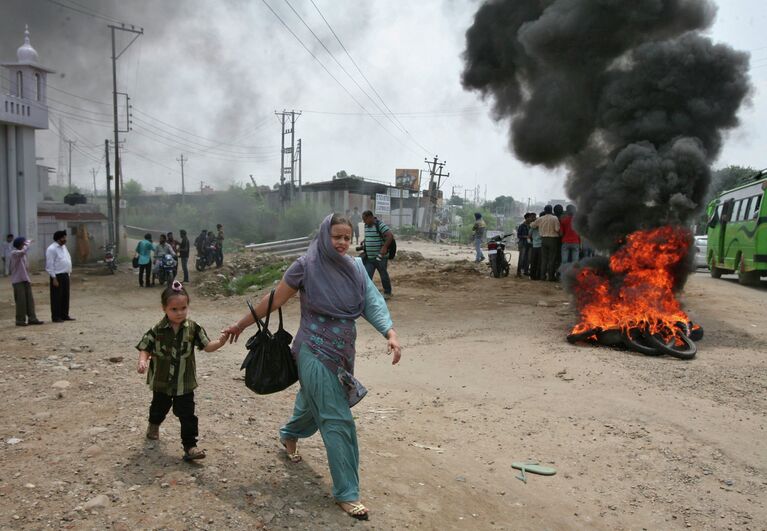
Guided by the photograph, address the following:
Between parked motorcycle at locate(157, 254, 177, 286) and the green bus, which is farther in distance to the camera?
parked motorcycle at locate(157, 254, 177, 286)

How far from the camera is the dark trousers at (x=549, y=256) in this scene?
1310 cm

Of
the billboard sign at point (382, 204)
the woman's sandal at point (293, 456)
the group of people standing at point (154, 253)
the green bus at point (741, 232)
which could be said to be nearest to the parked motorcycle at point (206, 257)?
the group of people standing at point (154, 253)

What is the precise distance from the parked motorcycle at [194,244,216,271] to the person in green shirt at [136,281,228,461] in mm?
17133

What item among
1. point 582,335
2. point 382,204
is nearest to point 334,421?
point 582,335

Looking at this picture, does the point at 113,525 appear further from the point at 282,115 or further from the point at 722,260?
the point at 282,115

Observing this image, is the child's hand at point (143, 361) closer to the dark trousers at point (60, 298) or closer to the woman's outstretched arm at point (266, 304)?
the woman's outstretched arm at point (266, 304)

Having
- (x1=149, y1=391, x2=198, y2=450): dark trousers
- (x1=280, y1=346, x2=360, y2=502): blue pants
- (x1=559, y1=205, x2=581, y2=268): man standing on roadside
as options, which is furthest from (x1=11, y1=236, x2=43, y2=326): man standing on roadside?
(x1=559, y1=205, x2=581, y2=268): man standing on roadside

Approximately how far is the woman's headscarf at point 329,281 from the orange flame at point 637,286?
486cm

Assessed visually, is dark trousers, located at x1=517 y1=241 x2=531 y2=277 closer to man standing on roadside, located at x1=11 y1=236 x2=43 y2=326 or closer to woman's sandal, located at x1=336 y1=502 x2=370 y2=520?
man standing on roadside, located at x1=11 y1=236 x2=43 y2=326

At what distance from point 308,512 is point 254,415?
5.34 feet

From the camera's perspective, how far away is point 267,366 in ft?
10.8

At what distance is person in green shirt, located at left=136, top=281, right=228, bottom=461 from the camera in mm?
3504

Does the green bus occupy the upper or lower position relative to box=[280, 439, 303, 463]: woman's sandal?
upper

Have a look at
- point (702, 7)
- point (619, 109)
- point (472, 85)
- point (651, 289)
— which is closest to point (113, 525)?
point (651, 289)
